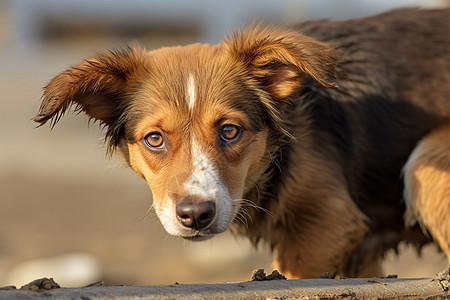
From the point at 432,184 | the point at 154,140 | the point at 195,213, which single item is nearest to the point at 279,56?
the point at 154,140

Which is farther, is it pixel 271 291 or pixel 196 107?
pixel 196 107

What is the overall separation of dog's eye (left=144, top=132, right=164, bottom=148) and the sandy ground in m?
0.54

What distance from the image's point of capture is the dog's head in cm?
321

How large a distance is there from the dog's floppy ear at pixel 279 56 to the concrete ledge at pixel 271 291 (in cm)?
101

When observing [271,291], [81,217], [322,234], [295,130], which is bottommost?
[81,217]

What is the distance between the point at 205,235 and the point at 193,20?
24.0m

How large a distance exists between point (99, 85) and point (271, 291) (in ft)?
5.01

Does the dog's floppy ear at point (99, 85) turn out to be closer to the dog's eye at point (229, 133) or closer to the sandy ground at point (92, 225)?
the sandy ground at point (92, 225)

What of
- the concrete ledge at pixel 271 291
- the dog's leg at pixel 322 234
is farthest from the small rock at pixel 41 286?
the dog's leg at pixel 322 234

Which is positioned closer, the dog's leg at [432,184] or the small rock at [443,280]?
the small rock at [443,280]

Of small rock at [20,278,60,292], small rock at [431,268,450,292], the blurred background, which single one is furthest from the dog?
small rock at [431,268,450,292]

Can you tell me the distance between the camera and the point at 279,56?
3441mm

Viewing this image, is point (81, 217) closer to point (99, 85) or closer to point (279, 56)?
point (99, 85)

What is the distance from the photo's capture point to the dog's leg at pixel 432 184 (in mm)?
3951
